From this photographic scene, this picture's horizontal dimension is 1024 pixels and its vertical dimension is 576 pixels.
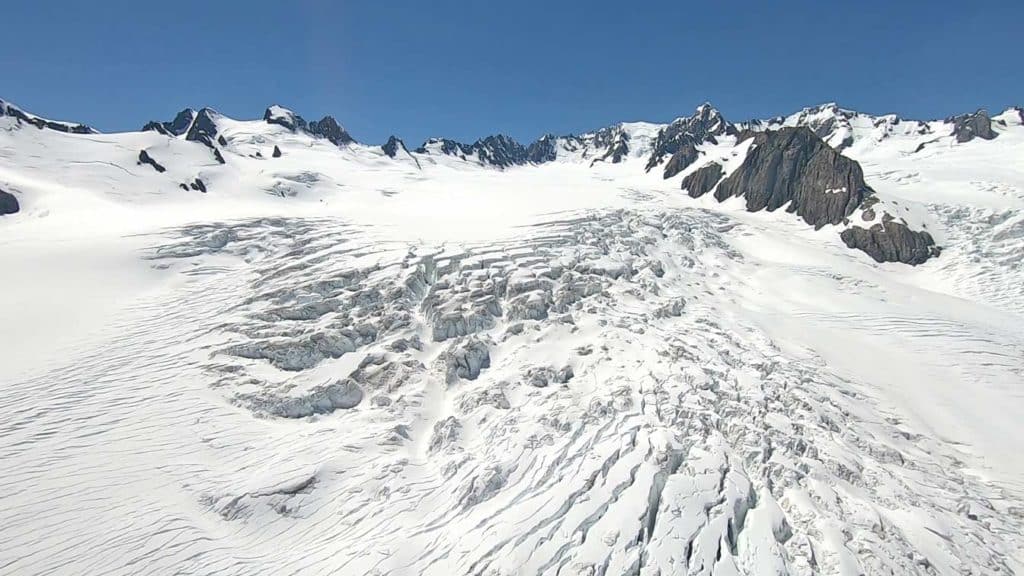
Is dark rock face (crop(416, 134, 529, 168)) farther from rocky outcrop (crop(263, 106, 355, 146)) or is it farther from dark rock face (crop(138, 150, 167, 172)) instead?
dark rock face (crop(138, 150, 167, 172))

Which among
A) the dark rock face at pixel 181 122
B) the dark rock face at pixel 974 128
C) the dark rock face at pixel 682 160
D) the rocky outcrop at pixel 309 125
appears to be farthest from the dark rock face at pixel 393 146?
the dark rock face at pixel 974 128

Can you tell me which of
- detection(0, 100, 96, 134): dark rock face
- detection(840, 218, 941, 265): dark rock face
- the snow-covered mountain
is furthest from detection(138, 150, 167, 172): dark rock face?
detection(840, 218, 941, 265): dark rock face

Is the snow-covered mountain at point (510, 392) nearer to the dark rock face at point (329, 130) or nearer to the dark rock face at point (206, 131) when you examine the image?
the dark rock face at point (206, 131)

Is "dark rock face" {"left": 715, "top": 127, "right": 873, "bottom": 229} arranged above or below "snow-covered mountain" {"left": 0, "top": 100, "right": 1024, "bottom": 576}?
above

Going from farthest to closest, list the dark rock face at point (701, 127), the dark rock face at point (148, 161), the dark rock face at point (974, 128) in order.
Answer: the dark rock face at point (701, 127)
the dark rock face at point (974, 128)
the dark rock face at point (148, 161)

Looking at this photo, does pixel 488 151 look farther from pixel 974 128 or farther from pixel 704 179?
pixel 974 128

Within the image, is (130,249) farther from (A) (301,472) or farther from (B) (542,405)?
(B) (542,405)
